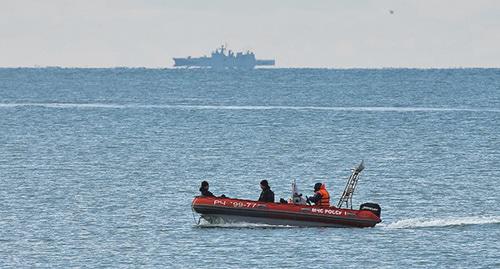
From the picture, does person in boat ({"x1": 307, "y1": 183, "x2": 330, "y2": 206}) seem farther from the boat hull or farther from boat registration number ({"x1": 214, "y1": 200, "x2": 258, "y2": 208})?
boat registration number ({"x1": 214, "y1": 200, "x2": 258, "y2": 208})

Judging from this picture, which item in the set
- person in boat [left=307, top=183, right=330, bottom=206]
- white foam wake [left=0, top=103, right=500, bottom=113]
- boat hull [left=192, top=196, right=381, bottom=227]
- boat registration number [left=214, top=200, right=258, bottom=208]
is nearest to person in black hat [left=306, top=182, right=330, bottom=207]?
person in boat [left=307, top=183, right=330, bottom=206]

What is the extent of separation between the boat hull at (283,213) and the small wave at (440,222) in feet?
3.84

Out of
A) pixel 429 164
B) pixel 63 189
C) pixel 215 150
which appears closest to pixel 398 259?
pixel 63 189

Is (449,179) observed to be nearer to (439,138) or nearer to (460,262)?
(460,262)

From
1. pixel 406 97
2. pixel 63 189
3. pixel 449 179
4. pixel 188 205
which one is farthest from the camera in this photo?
pixel 406 97

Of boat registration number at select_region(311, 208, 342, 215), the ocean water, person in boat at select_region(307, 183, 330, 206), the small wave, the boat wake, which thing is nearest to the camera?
the ocean water

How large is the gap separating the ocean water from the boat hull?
371 millimetres

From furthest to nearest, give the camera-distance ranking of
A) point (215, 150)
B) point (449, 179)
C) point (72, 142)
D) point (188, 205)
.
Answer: point (72, 142)
point (215, 150)
point (449, 179)
point (188, 205)

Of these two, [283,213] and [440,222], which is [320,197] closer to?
[283,213]

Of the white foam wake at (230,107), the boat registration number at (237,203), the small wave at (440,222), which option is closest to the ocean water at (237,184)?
the small wave at (440,222)

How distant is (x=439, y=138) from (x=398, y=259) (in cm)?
5485

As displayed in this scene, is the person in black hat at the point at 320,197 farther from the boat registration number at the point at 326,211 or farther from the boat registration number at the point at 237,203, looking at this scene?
the boat registration number at the point at 237,203

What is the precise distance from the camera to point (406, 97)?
593 feet

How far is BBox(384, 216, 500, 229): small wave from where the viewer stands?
49406 millimetres
